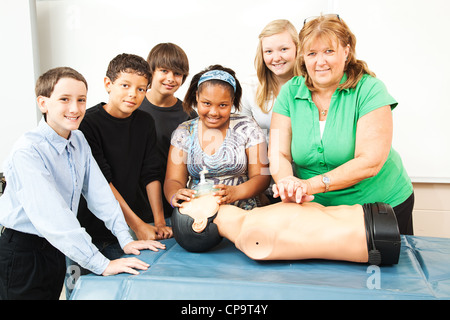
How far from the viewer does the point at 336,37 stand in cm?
121

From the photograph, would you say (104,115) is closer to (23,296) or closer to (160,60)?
(160,60)

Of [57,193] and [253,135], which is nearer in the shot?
[57,193]

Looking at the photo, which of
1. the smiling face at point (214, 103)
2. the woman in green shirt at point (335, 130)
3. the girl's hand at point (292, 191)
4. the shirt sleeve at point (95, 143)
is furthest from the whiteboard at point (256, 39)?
the girl's hand at point (292, 191)

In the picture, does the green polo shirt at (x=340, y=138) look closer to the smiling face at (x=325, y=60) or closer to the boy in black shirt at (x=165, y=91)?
the smiling face at (x=325, y=60)

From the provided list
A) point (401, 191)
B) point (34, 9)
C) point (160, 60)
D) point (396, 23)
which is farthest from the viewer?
point (34, 9)

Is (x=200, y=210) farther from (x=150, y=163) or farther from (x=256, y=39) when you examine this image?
(x=256, y=39)

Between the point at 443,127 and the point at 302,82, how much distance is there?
1.23 metres

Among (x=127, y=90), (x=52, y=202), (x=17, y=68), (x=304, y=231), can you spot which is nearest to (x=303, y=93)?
(x=304, y=231)

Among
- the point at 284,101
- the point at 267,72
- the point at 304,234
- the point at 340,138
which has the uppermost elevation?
the point at 267,72

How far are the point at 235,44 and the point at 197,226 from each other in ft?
5.09

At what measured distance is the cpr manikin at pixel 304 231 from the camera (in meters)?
0.99

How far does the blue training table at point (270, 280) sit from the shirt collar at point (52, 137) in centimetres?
41
